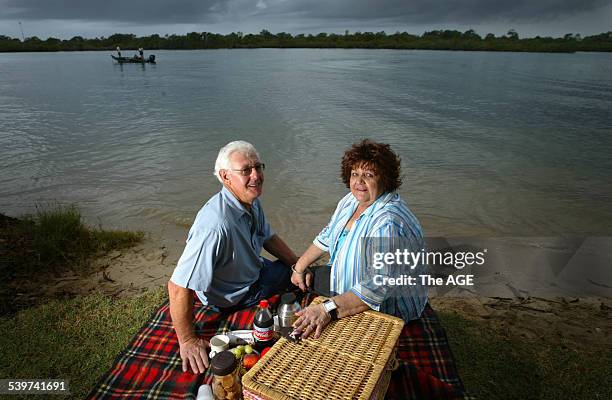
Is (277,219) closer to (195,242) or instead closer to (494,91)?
(195,242)

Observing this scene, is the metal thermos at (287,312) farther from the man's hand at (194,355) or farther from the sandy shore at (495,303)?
the sandy shore at (495,303)

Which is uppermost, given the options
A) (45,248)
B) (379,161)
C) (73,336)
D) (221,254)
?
(379,161)

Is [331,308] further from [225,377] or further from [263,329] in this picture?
[225,377]

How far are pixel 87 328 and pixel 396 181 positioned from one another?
285 centimetres

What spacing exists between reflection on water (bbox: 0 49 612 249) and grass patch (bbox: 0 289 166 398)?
8.46ft

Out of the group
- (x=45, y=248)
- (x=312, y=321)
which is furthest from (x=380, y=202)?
(x=45, y=248)

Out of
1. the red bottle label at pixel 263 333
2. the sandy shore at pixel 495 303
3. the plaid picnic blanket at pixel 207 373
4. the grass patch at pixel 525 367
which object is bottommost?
the sandy shore at pixel 495 303

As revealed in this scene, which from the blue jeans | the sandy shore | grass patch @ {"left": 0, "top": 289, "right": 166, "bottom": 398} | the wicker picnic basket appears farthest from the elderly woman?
grass patch @ {"left": 0, "top": 289, "right": 166, "bottom": 398}

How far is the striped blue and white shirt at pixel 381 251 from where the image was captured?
7.66 feet

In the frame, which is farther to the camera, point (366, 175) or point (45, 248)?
point (45, 248)

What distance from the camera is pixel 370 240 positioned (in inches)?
95.8

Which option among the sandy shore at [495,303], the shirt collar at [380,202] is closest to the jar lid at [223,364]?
the shirt collar at [380,202]

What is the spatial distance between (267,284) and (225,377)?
51.3 inches

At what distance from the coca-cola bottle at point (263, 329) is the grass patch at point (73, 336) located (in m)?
1.49
